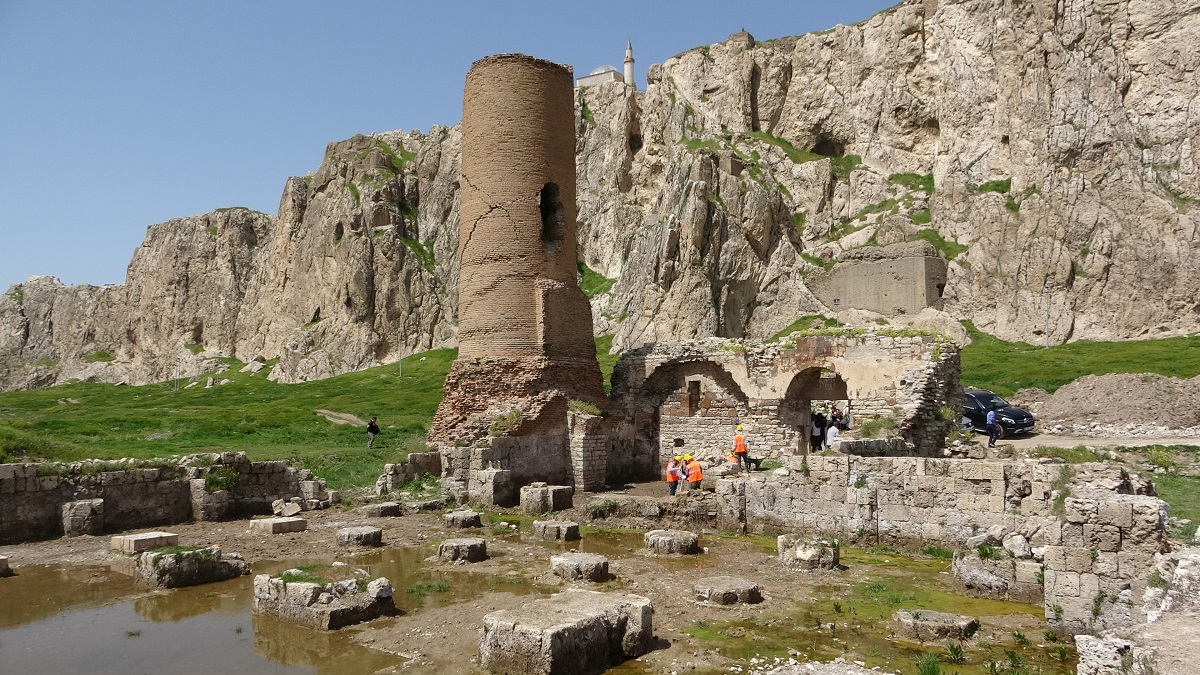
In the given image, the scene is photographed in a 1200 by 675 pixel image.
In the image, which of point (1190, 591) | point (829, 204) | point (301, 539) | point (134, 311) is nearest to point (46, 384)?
point (134, 311)

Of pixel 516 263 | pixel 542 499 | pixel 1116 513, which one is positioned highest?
pixel 516 263

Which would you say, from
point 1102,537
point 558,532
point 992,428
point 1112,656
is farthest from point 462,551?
point 992,428

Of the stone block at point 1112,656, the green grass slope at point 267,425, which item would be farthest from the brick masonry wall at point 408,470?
the stone block at point 1112,656

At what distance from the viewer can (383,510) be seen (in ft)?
53.0

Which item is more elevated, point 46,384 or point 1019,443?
point 46,384

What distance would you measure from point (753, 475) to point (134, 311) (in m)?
103

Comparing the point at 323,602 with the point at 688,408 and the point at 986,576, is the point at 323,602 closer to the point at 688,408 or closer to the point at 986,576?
the point at 986,576

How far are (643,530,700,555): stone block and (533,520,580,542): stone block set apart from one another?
1.62m

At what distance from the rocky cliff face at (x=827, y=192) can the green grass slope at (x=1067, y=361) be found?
13.3 ft

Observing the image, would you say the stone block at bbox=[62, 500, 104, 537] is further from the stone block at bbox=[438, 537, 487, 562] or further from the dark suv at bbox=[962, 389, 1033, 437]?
the dark suv at bbox=[962, 389, 1033, 437]

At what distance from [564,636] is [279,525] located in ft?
30.4

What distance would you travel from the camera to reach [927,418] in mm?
17406

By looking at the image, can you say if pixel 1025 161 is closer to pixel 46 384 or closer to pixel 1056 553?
pixel 1056 553

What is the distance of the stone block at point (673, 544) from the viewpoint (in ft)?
40.8
